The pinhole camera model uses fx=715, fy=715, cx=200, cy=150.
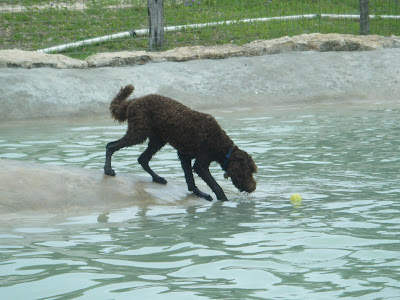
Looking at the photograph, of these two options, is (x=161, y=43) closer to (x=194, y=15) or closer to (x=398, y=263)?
(x=194, y=15)

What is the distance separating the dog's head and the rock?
6.80m

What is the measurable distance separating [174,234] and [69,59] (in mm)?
8506

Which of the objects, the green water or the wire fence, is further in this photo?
the wire fence

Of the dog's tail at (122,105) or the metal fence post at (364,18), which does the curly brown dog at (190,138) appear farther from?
the metal fence post at (364,18)

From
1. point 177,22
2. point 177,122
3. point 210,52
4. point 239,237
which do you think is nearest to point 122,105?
point 177,122

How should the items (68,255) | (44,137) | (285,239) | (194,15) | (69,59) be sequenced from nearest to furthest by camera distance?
(68,255) < (285,239) < (44,137) < (69,59) < (194,15)

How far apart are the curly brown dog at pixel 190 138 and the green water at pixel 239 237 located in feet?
0.90

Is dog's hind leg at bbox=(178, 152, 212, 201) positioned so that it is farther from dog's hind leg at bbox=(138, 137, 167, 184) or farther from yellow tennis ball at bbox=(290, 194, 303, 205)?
yellow tennis ball at bbox=(290, 194, 303, 205)

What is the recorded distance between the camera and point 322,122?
11.5 meters

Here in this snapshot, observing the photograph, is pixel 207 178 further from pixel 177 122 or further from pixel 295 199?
pixel 295 199

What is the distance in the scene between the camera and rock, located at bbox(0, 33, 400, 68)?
1307 cm

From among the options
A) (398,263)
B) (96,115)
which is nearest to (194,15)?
(96,115)

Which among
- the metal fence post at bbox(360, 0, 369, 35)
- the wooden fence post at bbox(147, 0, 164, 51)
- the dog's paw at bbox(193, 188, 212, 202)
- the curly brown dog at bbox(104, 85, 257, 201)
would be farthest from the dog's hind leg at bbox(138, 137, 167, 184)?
the metal fence post at bbox(360, 0, 369, 35)

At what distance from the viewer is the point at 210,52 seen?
47.0ft
